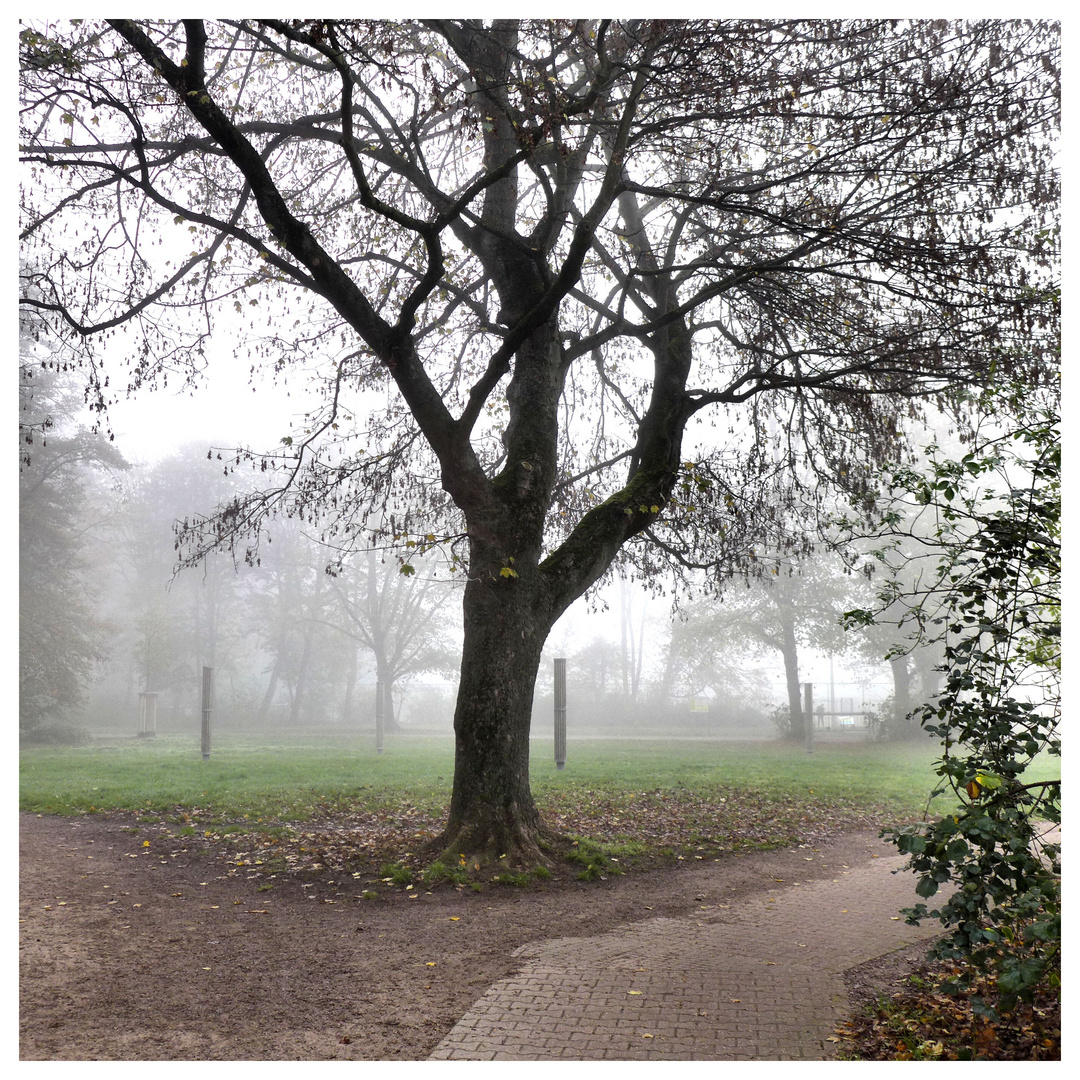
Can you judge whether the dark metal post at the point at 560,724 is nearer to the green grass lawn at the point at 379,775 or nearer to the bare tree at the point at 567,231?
the green grass lawn at the point at 379,775

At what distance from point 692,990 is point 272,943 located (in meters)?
2.75

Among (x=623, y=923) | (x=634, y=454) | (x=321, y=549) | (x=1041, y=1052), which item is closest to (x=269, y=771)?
(x=634, y=454)

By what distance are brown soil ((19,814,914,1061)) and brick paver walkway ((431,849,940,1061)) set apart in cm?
25

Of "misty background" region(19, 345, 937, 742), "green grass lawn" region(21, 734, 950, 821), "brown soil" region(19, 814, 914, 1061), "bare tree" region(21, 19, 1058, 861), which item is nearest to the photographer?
"brown soil" region(19, 814, 914, 1061)

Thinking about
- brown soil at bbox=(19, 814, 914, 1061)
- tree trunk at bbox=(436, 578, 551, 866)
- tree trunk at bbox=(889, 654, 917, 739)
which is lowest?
tree trunk at bbox=(889, 654, 917, 739)

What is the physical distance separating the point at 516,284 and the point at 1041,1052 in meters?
7.57

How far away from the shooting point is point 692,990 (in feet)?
15.8

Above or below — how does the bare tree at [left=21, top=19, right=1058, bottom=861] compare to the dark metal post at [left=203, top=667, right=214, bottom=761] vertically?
above

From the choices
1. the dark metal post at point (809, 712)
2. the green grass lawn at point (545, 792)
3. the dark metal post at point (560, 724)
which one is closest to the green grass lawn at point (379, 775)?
the green grass lawn at point (545, 792)

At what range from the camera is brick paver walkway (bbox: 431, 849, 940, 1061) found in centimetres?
412

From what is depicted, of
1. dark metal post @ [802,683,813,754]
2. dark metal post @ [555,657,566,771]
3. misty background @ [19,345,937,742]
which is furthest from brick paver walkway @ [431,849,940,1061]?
misty background @ [19,345,937,742]

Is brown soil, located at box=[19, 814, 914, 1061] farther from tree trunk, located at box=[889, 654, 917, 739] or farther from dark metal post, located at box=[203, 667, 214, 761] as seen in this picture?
tree trunk, located at box=[889, 654, 917, 739]

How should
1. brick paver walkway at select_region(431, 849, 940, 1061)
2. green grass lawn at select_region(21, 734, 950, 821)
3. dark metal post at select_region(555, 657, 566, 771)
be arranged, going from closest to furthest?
brick paver walkway at select_region(431, 849, 940, 1061) < green grass lawn at select_region(21, 734, 950, 821) < dark metal post at select_region(555, 657, 566, 771)

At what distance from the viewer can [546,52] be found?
28.6 feet
